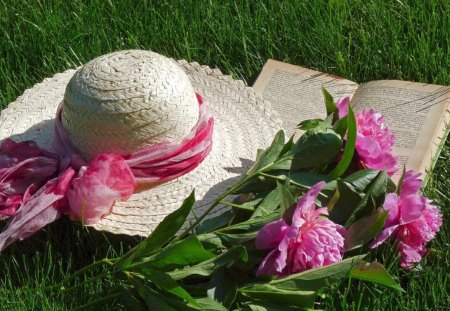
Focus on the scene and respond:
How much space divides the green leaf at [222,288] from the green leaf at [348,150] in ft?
1.09

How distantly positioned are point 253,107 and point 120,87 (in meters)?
0.49

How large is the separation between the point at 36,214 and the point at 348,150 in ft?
2.28

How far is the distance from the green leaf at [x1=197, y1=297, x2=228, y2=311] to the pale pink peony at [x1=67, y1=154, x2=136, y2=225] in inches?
17.3

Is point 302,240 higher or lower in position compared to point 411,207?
higher

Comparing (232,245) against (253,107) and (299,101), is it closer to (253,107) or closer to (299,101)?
(253,107)

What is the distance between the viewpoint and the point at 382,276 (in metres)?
2.01

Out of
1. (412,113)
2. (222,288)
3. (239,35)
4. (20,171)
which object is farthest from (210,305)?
(239,35)

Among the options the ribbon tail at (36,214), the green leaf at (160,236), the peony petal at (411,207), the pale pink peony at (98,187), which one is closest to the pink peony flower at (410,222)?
the peony petal at (411,207)

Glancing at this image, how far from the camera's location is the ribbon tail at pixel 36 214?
227 cm

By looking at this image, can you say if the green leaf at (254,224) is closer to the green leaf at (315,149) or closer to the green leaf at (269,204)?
the green leaf at (269,204)

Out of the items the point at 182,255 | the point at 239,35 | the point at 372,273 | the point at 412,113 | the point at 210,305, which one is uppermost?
the point at 182,255

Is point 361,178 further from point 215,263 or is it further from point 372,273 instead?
point 215,263

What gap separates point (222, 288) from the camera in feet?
6.51

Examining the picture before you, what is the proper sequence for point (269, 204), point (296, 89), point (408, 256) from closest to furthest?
point (269, 204) → point (408, 256) → point (296, 89)
